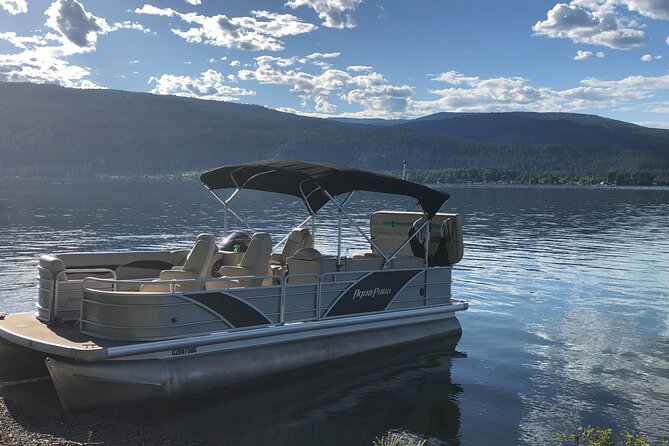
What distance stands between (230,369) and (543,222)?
4972cm

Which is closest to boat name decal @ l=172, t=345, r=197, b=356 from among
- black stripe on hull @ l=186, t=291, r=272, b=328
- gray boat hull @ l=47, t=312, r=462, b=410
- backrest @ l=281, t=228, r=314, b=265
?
gray boat hull @ l=47, t=312, r=462, b=410

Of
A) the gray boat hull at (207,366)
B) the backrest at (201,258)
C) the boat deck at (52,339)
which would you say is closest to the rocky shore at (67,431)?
the gray boat hull at (207,366)

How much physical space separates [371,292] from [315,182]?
2656 millimetres

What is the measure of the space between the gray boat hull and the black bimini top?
2.64 metres

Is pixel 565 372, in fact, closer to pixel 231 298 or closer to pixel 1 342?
pixel 231 298

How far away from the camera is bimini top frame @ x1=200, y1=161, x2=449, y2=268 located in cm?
1182

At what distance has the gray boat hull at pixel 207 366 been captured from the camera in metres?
9.26

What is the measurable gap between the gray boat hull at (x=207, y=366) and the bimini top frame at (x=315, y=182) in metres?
1.63

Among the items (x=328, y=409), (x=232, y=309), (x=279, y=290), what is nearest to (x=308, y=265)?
(x=279, y=290)

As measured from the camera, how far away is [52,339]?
31.7ft

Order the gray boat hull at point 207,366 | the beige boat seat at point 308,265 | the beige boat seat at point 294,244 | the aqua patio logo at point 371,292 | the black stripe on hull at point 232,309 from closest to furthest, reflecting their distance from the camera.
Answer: the gray boat hull at point 207,366 < the black stripe on hull at point 232,309 < the beige boat seat at point 308,265 < the aqua patio logo at point 371,292 < the beige boat seat at point 294,244

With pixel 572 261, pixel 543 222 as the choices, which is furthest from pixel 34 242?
pixel 543 222

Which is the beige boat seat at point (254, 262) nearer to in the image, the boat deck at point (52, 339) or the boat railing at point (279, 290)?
the boat railing at point (279, 290)

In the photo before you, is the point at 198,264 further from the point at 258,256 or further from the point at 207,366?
the point at 207,366
